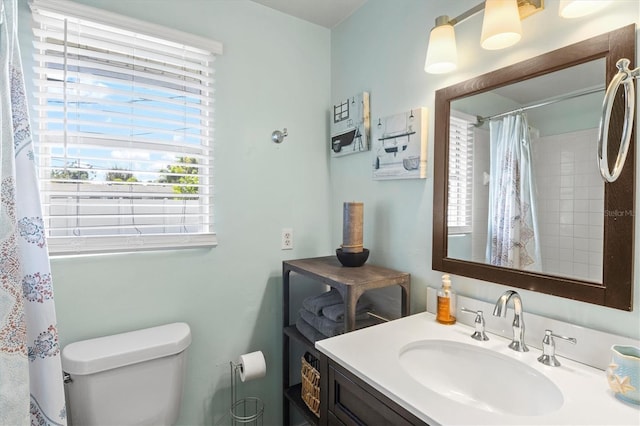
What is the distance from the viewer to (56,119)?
1281mm

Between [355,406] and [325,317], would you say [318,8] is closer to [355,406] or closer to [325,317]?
[325,317]

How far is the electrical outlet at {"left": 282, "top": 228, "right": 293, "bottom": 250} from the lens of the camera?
5.95 ft

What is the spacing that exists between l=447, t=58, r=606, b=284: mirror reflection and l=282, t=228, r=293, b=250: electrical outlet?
0.86 metres

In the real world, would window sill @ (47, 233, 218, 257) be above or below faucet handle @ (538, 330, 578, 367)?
above

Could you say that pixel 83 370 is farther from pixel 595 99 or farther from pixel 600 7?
pixel 600 7

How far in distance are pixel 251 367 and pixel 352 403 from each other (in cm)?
73

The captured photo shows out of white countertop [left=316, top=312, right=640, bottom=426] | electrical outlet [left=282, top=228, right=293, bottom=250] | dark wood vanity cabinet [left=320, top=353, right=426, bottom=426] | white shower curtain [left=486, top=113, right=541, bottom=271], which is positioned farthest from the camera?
electrical outlet [left=282, top=228, right=293, bottom=250]

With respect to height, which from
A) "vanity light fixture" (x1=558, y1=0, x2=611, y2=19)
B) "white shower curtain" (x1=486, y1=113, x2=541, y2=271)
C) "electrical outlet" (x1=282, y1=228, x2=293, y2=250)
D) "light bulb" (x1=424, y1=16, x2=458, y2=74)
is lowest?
"electrical outlet" (x1=282, y1=228, x2=293, y2=250)

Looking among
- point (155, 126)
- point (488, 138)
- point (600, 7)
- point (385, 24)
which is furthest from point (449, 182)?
point (155, 126)

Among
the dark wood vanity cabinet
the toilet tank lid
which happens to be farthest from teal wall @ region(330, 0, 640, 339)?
the toilet tank lid

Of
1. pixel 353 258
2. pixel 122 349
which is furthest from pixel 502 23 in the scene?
pixel 122 349

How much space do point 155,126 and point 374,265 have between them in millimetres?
1201

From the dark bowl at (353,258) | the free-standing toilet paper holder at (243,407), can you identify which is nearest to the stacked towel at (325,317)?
the dark bowl at (353,258)

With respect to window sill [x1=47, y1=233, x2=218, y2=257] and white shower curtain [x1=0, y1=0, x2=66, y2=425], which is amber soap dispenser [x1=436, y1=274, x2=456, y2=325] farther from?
white shower curtain [x1=0, y1=0, x2=66, y2=425]
